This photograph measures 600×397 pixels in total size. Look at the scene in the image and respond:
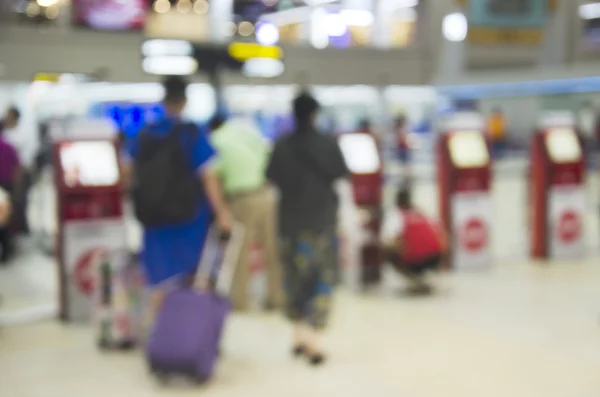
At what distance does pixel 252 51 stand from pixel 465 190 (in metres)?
7.28

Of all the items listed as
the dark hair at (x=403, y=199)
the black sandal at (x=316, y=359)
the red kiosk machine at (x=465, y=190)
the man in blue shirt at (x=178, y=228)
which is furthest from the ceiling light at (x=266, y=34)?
the black sandal at (x=316, y=359)

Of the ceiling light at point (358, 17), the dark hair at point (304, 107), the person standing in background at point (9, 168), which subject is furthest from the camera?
the ceiling light at point (358, 17)

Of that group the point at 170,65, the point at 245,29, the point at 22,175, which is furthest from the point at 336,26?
the point at 22,175

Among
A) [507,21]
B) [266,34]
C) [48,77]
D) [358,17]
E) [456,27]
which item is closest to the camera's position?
[48,77]

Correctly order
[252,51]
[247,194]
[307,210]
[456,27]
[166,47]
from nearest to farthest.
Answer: [307,210] < [247,194] < [166,47] < [252,51] < [456,27]

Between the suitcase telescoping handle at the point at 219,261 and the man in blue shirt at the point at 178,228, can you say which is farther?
the suitcase telescoping handle at the point at 219,261

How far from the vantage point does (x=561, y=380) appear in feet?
15.2

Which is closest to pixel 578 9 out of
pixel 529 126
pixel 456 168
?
pixel 529 126

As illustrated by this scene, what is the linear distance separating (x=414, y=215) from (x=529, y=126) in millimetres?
15668

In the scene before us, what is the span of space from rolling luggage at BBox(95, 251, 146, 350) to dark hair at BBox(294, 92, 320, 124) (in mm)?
1585

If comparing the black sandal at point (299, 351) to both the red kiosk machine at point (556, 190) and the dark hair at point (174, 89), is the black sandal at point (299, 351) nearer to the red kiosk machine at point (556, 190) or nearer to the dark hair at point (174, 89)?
the dark hair at point (174, 89)

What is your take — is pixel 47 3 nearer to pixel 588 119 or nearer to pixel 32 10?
pixel 32 10

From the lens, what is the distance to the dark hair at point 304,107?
4941 mm

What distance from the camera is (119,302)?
543 centimetres
